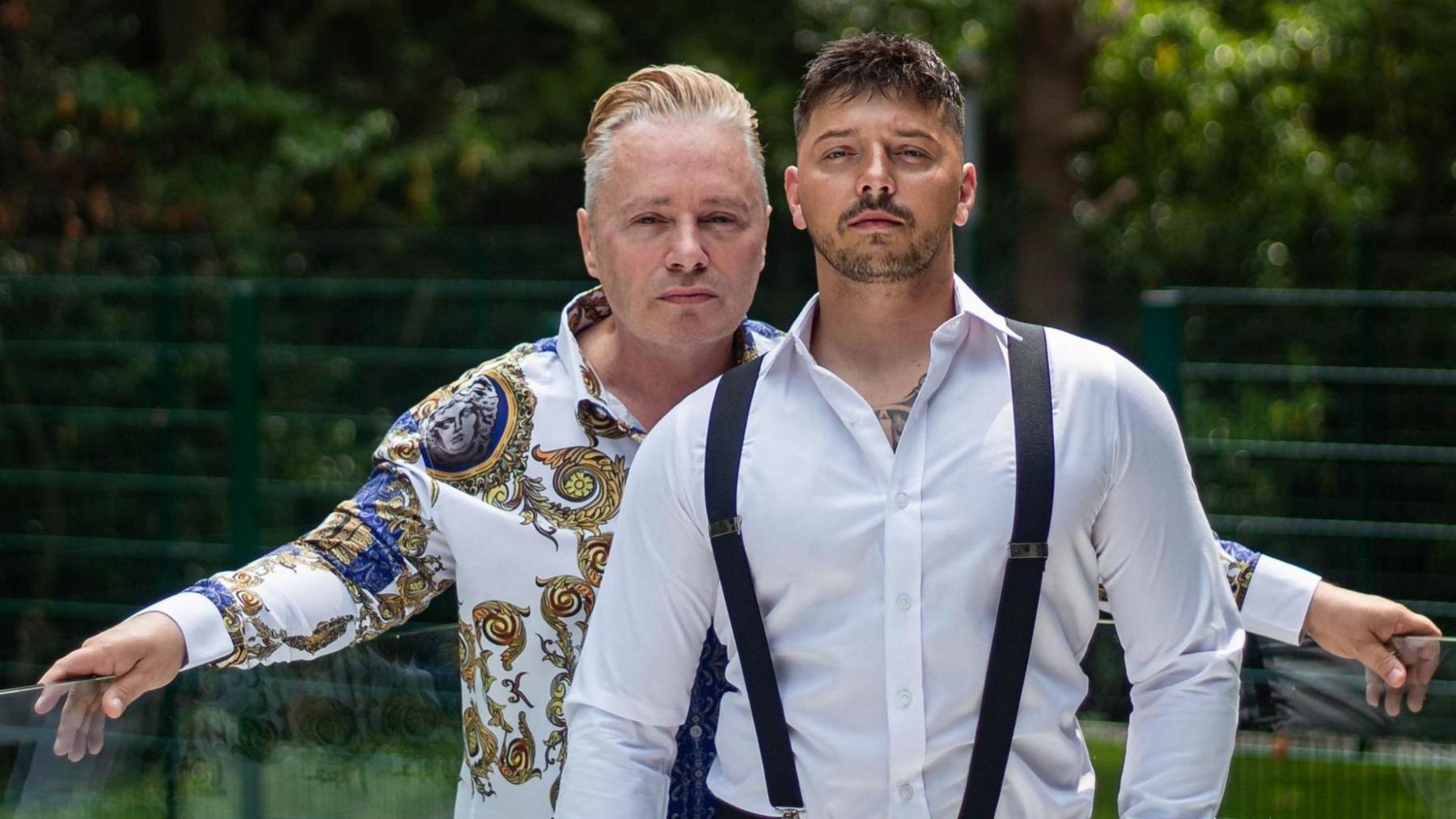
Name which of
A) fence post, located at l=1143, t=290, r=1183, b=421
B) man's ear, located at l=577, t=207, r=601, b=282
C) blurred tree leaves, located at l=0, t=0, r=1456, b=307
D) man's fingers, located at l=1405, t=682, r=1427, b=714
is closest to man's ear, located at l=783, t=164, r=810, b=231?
man's ear, located at l=577, t=207, r=601, b=282

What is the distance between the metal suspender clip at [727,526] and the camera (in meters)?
2.08

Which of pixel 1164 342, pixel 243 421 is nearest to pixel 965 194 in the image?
Result: pixel 1164 342

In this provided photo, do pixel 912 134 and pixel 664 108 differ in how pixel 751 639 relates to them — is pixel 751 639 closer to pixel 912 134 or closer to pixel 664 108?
pixel 912 134

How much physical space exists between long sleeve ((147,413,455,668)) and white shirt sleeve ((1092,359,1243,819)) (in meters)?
0.96

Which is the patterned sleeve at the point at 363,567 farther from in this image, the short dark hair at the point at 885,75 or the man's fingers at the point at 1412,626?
the man's fingers at the point at 1412,626

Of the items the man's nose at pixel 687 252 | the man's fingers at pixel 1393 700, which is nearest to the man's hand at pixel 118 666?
the man's nose at pixel 687 252

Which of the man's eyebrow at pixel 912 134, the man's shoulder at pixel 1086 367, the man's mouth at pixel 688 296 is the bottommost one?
the man's shoulder at pixel 1086 367

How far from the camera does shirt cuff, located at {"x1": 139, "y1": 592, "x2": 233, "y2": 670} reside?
7.71 feet

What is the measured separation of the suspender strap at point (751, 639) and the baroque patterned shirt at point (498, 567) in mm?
321

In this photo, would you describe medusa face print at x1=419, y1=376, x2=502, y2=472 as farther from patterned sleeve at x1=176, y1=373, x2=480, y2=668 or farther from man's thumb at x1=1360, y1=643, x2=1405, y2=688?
man's thumb at x1=1360, y1=643, x2=1405, y2=688

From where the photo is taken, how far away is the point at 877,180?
6.91ft

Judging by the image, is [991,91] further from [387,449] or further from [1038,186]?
[387,449]

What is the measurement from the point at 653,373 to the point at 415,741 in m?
0.83

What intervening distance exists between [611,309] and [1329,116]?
899cm
